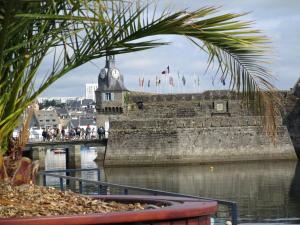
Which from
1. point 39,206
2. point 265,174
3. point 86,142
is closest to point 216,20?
point 39,206

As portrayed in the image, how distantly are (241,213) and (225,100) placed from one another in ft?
108

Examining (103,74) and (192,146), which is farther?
(103,74)

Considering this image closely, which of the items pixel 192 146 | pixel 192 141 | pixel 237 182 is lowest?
pixel 237 182

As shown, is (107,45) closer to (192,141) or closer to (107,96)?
(192,141)

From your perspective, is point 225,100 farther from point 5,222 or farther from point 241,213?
point 5,222

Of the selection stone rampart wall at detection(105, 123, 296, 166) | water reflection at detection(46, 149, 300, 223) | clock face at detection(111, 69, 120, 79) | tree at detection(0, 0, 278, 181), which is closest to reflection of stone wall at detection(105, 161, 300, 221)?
water reflection at detection(46, 149, 300, 223)

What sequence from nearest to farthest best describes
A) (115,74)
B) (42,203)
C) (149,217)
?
(149,217) < (42,203) < (115,74)

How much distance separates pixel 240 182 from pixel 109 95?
43.5m

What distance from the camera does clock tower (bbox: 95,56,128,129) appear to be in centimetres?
7153

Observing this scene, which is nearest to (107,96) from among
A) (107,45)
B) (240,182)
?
(240,182)

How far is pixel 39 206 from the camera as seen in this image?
14.7ft

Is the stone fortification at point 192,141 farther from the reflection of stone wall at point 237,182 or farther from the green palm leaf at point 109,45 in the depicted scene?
the green palm leaf at point 109,45

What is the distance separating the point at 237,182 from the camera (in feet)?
106

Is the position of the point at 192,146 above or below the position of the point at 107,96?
below
